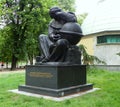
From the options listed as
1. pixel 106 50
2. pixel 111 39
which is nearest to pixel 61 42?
pixel 111 39

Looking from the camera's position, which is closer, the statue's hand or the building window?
the statue's hand

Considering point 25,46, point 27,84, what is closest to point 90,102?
point 27,84

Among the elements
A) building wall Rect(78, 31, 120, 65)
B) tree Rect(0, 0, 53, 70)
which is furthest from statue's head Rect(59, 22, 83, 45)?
tree Rect(0, 0, 53, 70)

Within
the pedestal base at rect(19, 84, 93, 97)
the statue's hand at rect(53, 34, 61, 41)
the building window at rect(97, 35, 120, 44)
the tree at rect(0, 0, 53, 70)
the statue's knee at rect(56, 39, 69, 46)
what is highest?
the tree at rect(0, 0, 53, 70)

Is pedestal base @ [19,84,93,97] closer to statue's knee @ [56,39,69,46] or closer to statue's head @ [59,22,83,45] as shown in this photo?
statue's knee @ [56,39,69,46]

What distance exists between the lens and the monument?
8852 millimetres

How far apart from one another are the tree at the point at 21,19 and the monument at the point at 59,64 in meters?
20.6

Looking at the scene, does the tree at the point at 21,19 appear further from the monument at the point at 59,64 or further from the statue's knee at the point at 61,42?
the statue's knee at the point at 61,42

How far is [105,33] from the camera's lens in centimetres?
2662

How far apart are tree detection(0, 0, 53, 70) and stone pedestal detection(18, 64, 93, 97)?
2104 cm

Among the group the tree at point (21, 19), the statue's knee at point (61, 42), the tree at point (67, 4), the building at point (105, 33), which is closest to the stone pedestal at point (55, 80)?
the statue's knee at point (61, 42)

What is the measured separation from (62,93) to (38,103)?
136 centimetres

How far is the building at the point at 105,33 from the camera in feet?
87.5

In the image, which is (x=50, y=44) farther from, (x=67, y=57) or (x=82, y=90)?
(x=82, y=90)
